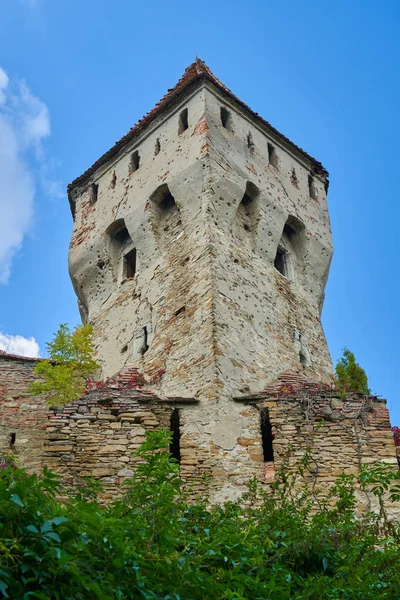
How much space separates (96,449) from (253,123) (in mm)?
9292

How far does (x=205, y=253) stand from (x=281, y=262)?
10.5 feet

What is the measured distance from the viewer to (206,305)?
1128 centimetres

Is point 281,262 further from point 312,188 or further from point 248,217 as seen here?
point 312,188

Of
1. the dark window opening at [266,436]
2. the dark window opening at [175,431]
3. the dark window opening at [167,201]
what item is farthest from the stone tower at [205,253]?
the dark window opening at [266,436]

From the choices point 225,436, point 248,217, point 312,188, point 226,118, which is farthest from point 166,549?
point 312,188

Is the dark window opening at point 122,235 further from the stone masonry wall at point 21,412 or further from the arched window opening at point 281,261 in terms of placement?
the stone masonry wall at point 21,412

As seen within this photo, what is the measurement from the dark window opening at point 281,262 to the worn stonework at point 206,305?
0.04 meters

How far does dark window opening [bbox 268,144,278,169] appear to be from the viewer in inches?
619

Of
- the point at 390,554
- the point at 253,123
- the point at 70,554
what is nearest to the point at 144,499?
the point at 70,554

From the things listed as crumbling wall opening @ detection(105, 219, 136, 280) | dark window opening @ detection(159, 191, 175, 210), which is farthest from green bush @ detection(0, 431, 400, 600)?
dark window opening @ detection(159, 191, 175, 210)

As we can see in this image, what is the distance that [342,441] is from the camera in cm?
988

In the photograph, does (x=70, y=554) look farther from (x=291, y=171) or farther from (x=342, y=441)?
(x=291, y=171)

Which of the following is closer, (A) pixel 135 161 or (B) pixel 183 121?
(B) pixel 183 121

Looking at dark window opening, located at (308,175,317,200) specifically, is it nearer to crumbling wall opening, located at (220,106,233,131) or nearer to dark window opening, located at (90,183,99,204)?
crumbling wall opening, located at (220,106,233,131)
